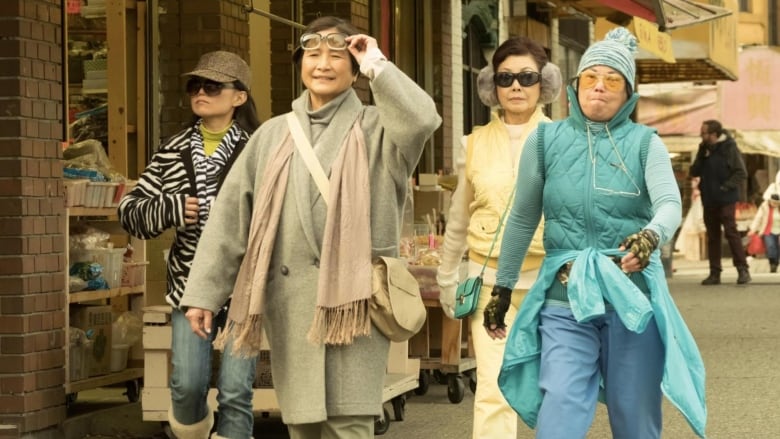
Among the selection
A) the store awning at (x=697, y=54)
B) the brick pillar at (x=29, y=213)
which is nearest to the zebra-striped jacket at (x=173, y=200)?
the brick pillar at (x=29, y=213)

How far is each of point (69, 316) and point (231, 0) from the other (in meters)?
3.05

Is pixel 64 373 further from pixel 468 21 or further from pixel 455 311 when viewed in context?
pixel 468 21

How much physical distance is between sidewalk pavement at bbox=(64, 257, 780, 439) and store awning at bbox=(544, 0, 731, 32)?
2.99 meters

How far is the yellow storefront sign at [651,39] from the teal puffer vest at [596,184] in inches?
472

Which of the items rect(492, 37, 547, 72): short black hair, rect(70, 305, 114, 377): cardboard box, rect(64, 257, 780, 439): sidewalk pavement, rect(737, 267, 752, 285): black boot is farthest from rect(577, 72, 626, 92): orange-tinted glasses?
rect(737, 267, 752, 285): black boot

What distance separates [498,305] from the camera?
6098 mm

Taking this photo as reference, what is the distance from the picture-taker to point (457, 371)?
33.9 ft

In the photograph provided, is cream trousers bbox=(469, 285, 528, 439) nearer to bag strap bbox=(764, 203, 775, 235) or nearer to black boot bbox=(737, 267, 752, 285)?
black boot bbox=(737, 267, 752, 285)

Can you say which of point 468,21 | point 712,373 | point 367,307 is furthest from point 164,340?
point 468,21

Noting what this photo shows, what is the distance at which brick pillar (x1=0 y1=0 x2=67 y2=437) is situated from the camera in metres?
7.92

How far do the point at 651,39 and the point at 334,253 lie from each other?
13.8 metres

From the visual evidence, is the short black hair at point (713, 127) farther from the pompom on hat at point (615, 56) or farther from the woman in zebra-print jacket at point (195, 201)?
the pompom on hat at point (615, 56)

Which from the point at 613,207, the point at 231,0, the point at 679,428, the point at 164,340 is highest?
the point at 231,0

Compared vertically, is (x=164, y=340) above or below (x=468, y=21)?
below
